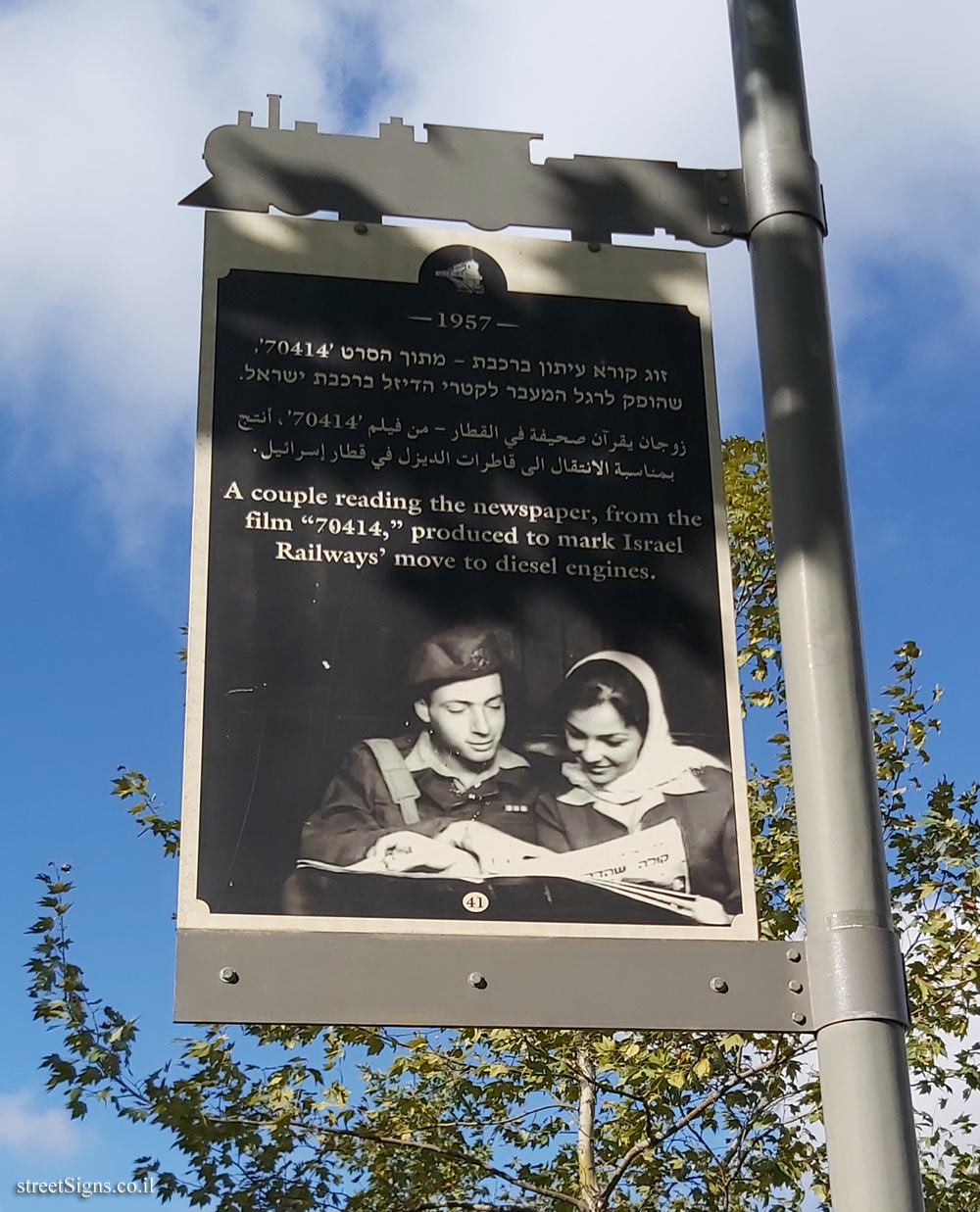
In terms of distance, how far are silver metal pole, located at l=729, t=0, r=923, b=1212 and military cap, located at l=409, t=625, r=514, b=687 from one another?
670mm

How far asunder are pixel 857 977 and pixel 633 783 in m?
0.68

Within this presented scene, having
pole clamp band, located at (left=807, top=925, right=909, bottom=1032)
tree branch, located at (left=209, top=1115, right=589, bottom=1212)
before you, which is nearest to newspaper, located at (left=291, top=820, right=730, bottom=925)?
pole clamp band, located at (left=807, top=925, right=909, bottom=1032)

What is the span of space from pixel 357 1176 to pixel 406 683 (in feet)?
22.9

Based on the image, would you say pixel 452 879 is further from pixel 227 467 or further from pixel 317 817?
pixel 227 467

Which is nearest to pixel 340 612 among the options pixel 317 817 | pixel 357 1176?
pixel 317 817

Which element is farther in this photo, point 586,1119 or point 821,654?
point 586,1119

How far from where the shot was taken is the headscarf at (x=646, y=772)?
368 centimetres

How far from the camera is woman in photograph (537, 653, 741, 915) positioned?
3635 mm

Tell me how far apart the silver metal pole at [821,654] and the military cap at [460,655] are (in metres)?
0.67

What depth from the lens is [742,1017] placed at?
11.4 feet

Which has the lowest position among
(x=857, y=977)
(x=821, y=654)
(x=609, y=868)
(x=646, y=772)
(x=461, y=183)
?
(x=857, y=977)

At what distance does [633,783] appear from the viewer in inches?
146

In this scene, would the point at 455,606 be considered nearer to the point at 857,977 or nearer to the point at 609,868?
the point at 609,868

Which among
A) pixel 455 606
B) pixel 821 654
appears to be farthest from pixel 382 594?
pixel 821 654
